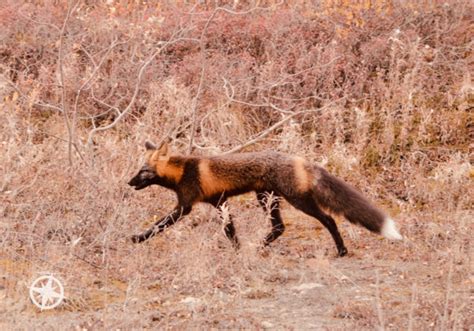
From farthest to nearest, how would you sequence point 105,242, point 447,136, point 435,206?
1. point 447,136
2. point 435,206
3. point 105,242

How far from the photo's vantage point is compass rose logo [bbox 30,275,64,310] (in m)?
5.96

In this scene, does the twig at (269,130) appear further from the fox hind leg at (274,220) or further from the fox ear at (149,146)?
the fox hind leg at (274,220)

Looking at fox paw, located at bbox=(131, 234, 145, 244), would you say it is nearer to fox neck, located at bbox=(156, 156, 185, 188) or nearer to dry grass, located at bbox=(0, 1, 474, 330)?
dry grass, located at bbox=(0, 1, 474, 330)

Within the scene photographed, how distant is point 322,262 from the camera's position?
22.2 ft

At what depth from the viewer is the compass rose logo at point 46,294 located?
5.96 m

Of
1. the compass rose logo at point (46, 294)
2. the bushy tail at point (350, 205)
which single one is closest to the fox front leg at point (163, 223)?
the bushy tail at point (350, 205)

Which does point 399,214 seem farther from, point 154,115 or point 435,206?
point 154,115

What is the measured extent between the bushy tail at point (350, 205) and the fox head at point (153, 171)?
1.61 metres

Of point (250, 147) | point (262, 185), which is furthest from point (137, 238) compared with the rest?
point (250, 147)

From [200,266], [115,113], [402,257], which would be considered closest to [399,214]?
[402,257]

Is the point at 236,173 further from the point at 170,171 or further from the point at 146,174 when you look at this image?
the point at 146,174

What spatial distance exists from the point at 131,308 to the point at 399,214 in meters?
3.77

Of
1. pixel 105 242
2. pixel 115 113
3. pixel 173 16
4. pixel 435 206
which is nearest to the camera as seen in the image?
pixel 105 242

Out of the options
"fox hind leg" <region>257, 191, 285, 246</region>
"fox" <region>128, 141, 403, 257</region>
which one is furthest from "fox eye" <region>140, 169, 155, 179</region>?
"fox hind leg" <region>257, 191, 285, 246</region>
